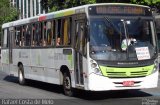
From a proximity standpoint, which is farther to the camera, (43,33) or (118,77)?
(43,33)

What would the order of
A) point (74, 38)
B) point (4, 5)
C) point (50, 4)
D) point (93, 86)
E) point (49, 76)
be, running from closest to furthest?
point (93, 86) < point (74, 38) < point (49, 76) < point (50, 4) < point (4, 5)

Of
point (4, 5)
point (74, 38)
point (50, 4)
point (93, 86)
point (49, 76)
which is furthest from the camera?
point (4, 5)

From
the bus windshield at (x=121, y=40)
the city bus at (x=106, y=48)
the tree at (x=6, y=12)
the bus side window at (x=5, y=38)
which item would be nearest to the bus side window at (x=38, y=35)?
the city bus at (x=106, y=48)

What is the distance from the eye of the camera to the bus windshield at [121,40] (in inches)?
578

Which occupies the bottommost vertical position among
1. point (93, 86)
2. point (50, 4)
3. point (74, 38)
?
point (93, 86)

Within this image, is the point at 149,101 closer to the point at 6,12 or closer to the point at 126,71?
the point at 126,71

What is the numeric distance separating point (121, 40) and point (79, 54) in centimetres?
131

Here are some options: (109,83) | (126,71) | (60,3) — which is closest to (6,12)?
(60,3)

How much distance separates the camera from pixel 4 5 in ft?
227

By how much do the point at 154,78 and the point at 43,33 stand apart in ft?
16.2

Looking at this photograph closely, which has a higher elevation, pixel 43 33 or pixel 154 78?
pixel 43 33

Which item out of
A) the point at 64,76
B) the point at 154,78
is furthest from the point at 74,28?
the point at 154,78

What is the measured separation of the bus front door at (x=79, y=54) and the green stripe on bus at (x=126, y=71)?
849 millimetres

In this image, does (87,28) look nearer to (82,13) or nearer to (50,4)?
(82,13)
